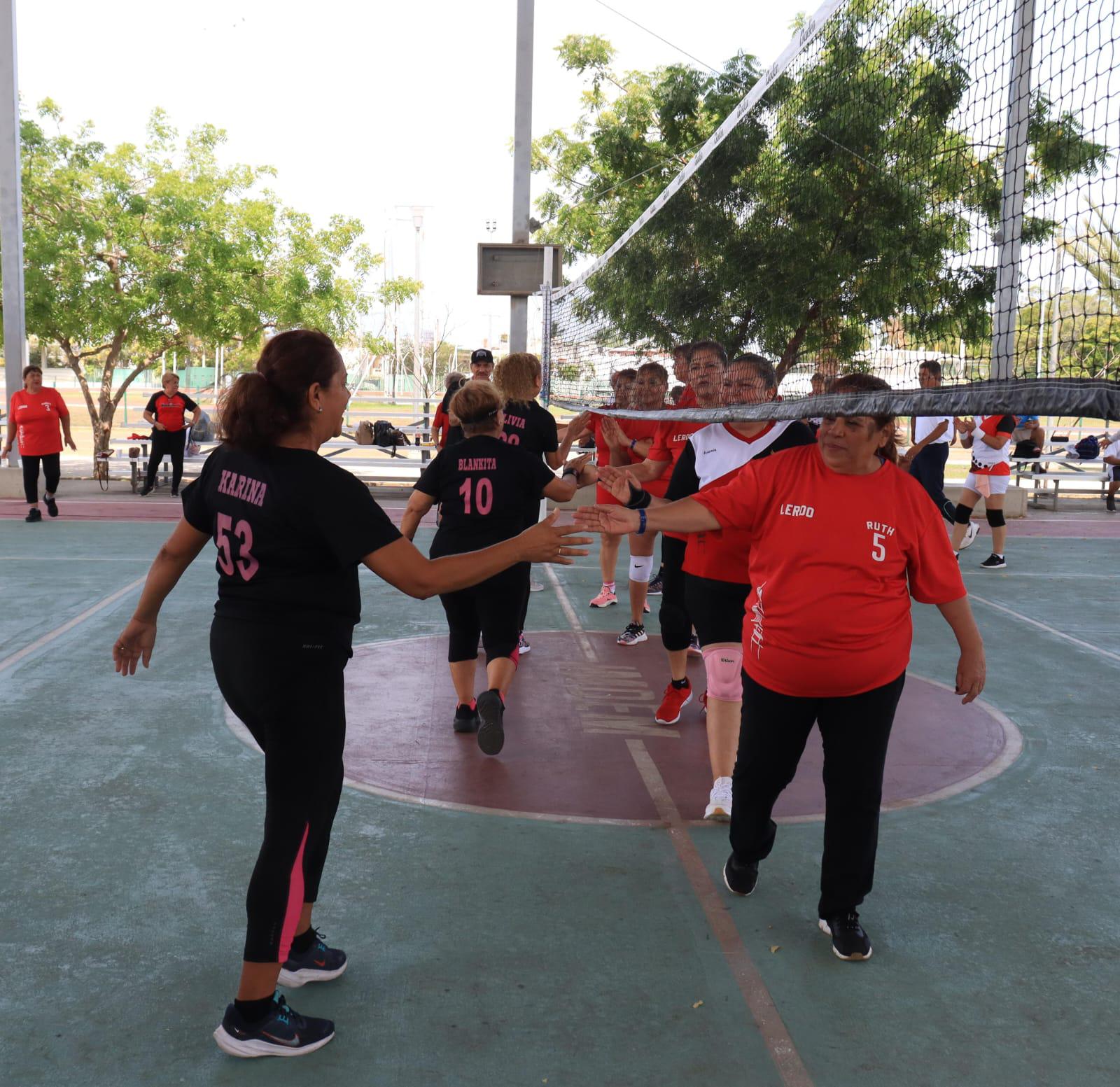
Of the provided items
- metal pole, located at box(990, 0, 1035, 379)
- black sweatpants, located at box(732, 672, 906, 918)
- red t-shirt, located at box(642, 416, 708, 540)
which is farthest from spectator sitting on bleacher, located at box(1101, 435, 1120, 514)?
black sweatpants, located at box(732, 672, 906, 918)

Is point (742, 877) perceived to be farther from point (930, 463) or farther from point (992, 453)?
point (992, 453)

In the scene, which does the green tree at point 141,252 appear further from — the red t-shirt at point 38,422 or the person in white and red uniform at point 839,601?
the person in white and red uniform at point 839,601

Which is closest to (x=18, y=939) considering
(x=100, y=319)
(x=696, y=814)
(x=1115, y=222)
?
(x=696, y=814)

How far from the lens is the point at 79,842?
4094 millimetres

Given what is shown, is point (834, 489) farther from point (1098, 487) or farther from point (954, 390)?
point (1098, 487)

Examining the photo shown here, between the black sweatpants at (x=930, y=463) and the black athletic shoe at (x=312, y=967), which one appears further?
the black sweatpants at (x=930, y=463)

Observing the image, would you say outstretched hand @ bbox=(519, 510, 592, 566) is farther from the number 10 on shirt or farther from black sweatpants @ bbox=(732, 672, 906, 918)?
the number 10 on shirt

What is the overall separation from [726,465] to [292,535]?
2.34 meters

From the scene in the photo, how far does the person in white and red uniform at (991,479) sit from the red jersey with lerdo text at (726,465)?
7.51 m

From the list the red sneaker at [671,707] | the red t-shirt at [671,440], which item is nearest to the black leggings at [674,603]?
the red sneaker at [671,707]

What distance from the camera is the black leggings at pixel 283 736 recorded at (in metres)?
2.77

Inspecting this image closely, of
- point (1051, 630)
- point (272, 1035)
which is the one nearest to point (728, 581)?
point (272, 1035)

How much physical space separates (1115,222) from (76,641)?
6.46 meters

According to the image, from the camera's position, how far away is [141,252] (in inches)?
679
